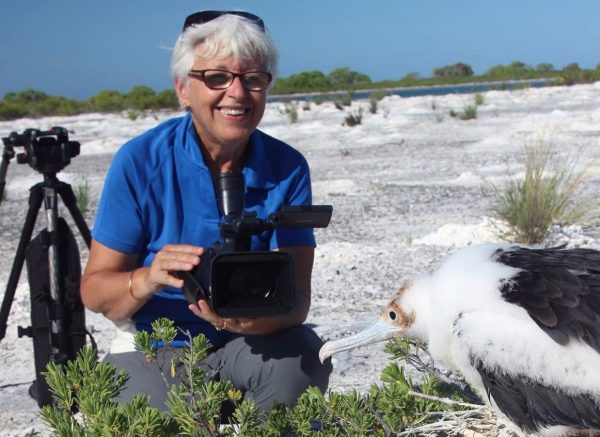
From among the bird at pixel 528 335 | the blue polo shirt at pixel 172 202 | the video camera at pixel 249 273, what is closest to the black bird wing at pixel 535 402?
the bird at pixel 528 335

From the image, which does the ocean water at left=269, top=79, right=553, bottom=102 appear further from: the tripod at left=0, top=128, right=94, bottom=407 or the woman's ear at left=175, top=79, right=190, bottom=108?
the woman's ear at left=175, top=79, right=190, bottom=108

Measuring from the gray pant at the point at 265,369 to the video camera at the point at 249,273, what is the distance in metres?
0.34

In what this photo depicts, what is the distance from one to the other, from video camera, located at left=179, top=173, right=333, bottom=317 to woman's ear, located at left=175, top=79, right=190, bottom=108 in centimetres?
55

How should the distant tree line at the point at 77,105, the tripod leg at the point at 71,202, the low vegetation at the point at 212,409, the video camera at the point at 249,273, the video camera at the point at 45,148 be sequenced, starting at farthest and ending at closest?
the distant tree line at the point at 77,105
the tripod leg at the point at 71,202
the video camera at the point at 45,148
the video camera at the point at 249,273
the low vegetation at the point at 212,409

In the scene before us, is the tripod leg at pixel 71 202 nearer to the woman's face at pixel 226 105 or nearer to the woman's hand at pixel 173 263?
the woman's face at pixel 226 105

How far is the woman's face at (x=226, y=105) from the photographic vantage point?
2309mm

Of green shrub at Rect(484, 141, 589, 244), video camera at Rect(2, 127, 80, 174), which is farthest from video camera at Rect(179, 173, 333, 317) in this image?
green shrub at Rect(484, 141, 589, 244)

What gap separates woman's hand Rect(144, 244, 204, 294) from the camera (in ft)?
6.36

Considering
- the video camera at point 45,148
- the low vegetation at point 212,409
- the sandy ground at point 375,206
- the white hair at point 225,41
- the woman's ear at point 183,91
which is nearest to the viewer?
the low vegetation at point 212,409

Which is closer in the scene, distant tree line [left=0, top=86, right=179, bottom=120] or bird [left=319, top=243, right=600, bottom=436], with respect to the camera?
bird [left=319, top=243, right=600, bottom=436]

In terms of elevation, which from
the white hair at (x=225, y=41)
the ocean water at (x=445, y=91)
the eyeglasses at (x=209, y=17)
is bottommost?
the ocean water at (x=445, y=91)

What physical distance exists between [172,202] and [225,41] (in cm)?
48

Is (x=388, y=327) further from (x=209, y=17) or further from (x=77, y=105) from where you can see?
(x=77, y=105)

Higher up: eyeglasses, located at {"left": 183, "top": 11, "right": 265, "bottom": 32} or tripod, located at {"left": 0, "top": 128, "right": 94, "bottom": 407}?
eyeglasses, located at {"left": 183, "top": 11, "right": 265, "bottom": 32}
